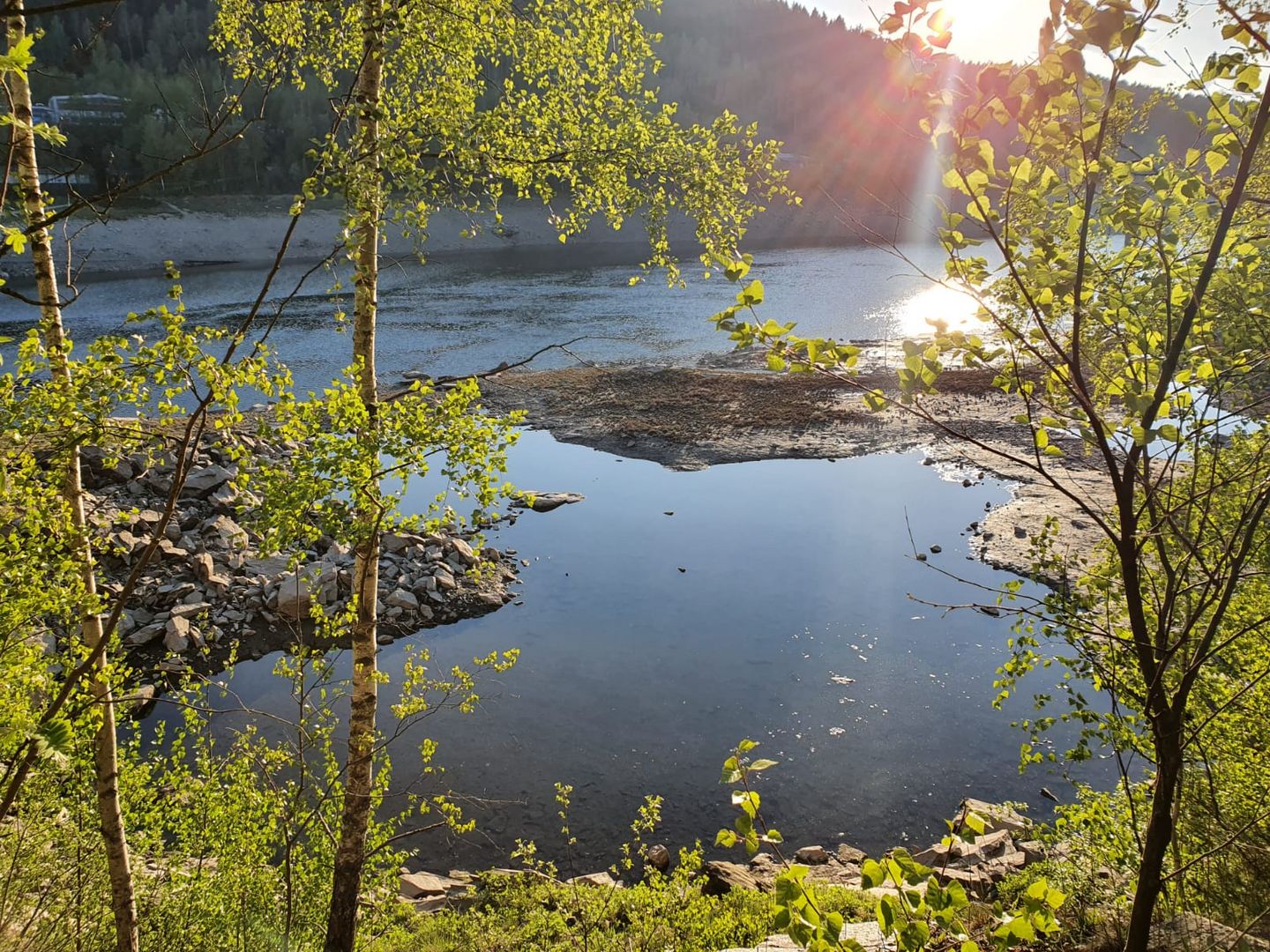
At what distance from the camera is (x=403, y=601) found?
14.7 m

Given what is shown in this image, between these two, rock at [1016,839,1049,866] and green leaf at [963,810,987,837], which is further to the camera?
rock at [1016,839,1049,866]

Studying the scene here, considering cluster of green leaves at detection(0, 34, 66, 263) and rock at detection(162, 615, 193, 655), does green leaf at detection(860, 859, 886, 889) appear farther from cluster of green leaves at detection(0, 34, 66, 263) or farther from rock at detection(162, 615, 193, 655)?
rock at detection(162, 615, 193, 655)

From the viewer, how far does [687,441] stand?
24234 mm

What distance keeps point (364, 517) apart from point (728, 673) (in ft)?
30.6

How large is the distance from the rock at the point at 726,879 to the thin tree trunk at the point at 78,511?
5047 millimetres

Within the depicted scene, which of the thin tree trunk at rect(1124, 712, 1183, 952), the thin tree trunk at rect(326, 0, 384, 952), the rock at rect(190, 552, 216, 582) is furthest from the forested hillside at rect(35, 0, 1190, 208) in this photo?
the rock at rect(190, 552, 216, 582)

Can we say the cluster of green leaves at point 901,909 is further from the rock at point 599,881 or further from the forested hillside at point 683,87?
the rock at point 599,881

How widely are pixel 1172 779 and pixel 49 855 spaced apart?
7212 mm

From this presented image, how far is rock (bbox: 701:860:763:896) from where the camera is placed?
8.34m

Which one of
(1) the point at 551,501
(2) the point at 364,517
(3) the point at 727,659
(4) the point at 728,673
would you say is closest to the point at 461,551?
(1) the point at 551,501

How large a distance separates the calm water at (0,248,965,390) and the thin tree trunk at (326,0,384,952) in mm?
19287

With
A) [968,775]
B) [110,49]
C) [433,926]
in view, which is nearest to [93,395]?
[433,926]

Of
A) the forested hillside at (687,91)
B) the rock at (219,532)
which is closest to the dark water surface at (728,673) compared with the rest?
the rock at (219,532)

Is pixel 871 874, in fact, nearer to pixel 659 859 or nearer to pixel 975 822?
pixel 975 822
